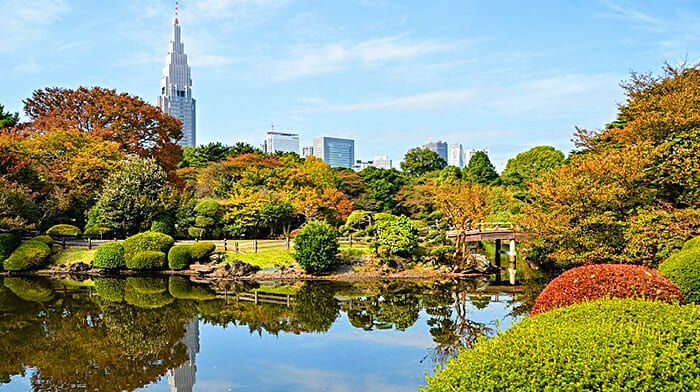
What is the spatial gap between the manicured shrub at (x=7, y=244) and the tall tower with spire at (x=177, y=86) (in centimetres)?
11854

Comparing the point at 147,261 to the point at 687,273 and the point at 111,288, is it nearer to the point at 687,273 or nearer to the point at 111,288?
the point at 111,288

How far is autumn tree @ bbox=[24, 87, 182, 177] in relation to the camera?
2680 cm

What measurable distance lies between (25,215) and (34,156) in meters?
5.04

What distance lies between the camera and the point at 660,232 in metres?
13.8

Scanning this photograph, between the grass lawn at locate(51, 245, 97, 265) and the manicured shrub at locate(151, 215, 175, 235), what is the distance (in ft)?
9.30

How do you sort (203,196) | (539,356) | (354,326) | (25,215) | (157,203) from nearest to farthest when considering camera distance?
(539,356)
(354,326)
(25,215)
(157,203)
(203,196)

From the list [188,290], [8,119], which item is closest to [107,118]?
[8,119]

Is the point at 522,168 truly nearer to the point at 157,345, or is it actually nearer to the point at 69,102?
the point at 69,102

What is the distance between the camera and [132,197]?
2272 cm

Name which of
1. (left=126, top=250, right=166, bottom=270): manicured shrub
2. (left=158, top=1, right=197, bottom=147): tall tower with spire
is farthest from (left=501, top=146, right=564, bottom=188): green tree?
A: (left=158, top=1, right=197, bottom=147): tall tower with spire

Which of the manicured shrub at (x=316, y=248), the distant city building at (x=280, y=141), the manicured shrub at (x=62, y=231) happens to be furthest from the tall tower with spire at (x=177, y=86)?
the manicured shrub at (x=316, y=248)

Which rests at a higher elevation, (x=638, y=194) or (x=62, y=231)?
(x=638, y=194)

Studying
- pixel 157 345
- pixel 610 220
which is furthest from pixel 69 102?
pixel 610 220

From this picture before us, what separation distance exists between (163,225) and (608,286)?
69.5 ft
